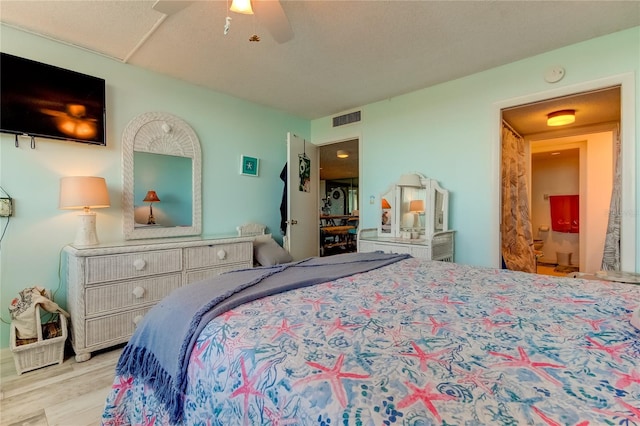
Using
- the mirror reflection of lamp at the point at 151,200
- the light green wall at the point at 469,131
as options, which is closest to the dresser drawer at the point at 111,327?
the mirror reflection of lamp at the point at 151,200

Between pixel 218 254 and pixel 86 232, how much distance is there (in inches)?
40.9

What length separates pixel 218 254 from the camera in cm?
284

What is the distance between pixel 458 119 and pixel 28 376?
411cm

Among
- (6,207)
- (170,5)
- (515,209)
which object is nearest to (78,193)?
(6,207)

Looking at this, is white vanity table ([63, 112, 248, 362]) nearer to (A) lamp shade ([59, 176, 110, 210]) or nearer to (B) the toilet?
(A) lamp shade ([59, 176, 110, 210])

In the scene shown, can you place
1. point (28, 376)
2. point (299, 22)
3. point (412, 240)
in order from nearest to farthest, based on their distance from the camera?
1. point (28, 376)
2. point (299, 22)
3. point (412, 240)

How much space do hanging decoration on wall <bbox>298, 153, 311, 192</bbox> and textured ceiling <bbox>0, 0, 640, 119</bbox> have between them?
1.04 meters

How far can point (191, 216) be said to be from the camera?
310cm

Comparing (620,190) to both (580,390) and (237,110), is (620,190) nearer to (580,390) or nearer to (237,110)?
(580,390)

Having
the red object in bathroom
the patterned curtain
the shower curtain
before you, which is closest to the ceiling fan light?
the patterned curtain

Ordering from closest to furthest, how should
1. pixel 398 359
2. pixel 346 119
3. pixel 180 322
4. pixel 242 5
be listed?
1. pixel 398 359
2. pixel 180 322
3. pixel 242 5
4. pixel 346 119

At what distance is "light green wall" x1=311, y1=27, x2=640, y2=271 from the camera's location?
2.33 metres

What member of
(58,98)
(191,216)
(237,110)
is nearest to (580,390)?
(191,216)

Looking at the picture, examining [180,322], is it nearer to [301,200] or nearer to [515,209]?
[301,200]
